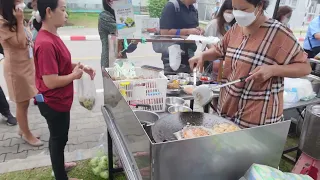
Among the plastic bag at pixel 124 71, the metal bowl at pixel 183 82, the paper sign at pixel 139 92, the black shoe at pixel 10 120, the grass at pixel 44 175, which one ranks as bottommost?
the grass at pixel 44 175

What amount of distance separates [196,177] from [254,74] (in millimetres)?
633

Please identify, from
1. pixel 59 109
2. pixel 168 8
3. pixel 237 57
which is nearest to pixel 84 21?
pixel 168 8

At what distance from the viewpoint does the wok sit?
119cm

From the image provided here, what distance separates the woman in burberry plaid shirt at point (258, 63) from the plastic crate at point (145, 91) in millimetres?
452

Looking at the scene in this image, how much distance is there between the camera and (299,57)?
4.65ft

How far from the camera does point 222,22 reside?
3.07 m

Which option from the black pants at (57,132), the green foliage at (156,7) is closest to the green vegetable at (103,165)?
the black pants at (57,132)

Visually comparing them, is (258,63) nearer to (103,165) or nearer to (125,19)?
(125,19)

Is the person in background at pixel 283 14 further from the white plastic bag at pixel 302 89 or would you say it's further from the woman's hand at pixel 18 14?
the woman's hand at pixel 18 14

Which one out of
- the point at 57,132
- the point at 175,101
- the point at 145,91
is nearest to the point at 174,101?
the point at 175,101

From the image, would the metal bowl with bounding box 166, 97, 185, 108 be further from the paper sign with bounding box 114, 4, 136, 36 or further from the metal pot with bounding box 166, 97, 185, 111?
the paper sign with bounding box 114, 4, 136, 36

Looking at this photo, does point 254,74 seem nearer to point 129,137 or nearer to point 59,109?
point 129,137

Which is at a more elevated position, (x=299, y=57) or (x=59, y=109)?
(x=299, y=57)

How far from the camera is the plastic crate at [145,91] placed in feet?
5.61
